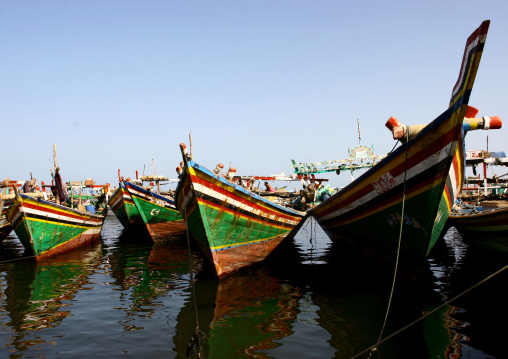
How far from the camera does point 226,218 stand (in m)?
9.16

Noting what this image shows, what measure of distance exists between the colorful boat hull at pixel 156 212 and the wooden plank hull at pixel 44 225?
2569mm

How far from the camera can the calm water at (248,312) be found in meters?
5.25

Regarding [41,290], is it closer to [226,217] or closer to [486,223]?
[226,217]

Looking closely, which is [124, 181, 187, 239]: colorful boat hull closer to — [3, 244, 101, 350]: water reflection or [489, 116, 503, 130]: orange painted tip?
[3, 244, 101, 350]: water reflection

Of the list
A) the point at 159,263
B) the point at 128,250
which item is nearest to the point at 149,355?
the point at 159,263

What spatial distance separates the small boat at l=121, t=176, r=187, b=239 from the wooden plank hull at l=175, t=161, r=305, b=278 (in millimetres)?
6427

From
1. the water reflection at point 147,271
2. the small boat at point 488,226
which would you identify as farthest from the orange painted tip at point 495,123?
the water reflection at point 147,271

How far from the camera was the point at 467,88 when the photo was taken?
5.34 meters

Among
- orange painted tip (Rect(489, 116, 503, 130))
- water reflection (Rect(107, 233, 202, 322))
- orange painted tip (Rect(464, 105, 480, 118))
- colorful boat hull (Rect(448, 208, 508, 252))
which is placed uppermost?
orange painted tip (Rect(464, 105, 480, 118))

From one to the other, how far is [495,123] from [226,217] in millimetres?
6077

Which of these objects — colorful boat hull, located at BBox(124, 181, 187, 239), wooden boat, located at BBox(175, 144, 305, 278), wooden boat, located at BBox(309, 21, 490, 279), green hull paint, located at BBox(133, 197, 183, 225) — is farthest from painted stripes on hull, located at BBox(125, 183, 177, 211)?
wooden boat, located at BBox(309, 21, 490, 279)

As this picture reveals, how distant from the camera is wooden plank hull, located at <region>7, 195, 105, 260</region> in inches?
477

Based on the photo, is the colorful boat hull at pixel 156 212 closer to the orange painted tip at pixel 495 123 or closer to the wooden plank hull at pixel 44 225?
the wooden plank hull at pixel 44 225

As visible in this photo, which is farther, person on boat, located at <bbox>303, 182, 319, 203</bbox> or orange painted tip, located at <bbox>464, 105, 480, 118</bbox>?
person on boat, located at <bbox>303, 182, 319, 203</bbox>
